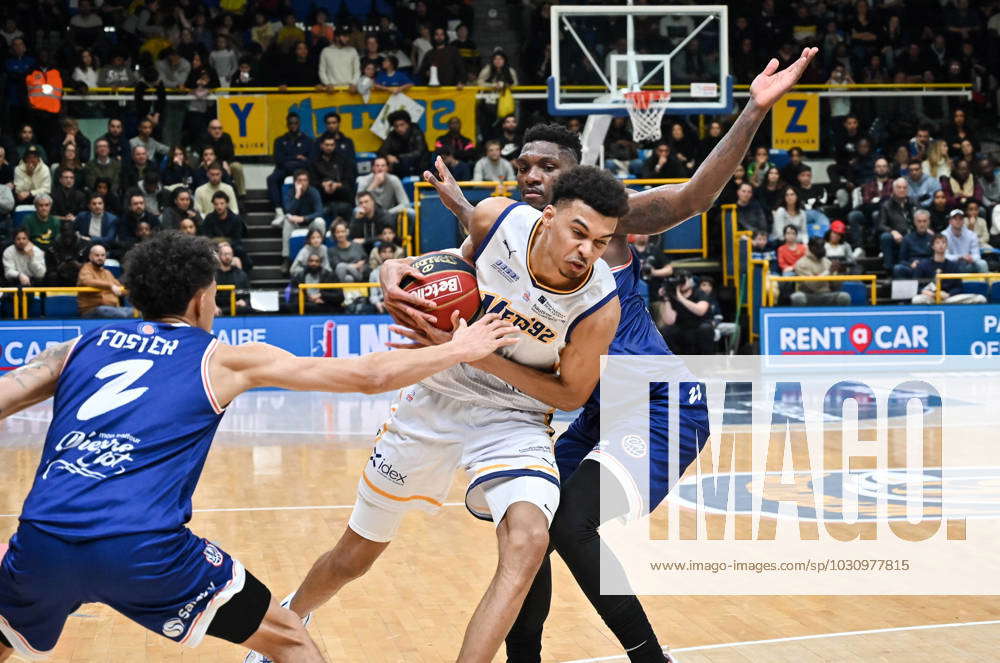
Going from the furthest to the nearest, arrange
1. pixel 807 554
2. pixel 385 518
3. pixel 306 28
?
1. pixel 306 28
2. pixel 807 554
3. pixel 385 518

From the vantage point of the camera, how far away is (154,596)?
337cm

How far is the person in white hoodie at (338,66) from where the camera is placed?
1823 cm

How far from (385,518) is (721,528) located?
3171 mm

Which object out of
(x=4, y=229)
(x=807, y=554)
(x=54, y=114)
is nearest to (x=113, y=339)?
(x=807, y=554)

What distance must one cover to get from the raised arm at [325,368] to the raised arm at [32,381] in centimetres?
44

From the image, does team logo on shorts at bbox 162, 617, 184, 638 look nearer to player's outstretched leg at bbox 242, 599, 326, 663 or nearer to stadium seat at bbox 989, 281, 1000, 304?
player's outstretched leg at bbox 242, 599, 326, 663

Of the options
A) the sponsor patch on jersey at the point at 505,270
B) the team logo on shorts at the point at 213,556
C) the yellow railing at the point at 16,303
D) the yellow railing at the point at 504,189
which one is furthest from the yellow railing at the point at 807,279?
the team logo on shorts at the point at 213,556

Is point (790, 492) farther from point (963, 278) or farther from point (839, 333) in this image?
point (963, 278)

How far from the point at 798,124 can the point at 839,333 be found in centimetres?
538

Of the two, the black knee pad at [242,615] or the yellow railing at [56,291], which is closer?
the black knee pad at [242,615]

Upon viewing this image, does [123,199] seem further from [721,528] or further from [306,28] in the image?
[721,528]

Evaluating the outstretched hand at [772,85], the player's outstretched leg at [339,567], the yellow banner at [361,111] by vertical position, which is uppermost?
the yellow banner at [361,111]

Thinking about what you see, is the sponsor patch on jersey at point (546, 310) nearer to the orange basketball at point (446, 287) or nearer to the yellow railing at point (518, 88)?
the orange basketball at point (446, 287)

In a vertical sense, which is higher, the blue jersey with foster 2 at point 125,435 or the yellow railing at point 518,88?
the yellow railing at point 518,88
